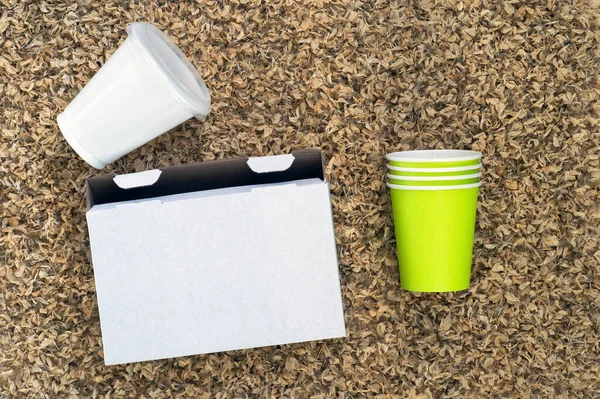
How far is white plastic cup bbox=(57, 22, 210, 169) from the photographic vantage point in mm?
1172

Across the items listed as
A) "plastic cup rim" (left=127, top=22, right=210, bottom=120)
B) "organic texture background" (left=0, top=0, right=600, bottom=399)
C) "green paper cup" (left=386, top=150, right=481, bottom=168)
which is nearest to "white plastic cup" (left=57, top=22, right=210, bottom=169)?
"plastic cup rim" (left=127, top=22, right=210, bottom=120)

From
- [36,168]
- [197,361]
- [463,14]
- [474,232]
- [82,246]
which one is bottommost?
[197,361]

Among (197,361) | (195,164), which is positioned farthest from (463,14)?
(197,361)

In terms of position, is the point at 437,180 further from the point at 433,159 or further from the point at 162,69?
the point at 162,69

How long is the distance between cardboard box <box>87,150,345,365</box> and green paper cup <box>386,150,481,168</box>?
20 cm

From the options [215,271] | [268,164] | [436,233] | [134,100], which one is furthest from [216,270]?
[436,233]

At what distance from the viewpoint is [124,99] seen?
3.94 ft

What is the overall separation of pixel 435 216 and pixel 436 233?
38mm

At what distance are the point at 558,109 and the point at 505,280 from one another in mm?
432

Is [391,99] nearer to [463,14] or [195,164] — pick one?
[463,14]

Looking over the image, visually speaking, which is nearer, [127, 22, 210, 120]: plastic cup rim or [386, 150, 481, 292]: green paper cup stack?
[127, 22, 210, 120]: plastic cup rim

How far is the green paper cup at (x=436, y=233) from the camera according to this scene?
4.22ft

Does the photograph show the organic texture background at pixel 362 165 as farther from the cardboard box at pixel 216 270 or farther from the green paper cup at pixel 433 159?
the cardboard box at pixel 216 270

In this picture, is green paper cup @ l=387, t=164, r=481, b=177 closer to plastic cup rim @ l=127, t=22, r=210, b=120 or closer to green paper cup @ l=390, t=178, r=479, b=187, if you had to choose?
green paper cup @ l=390, t=178, r=479, b=187
